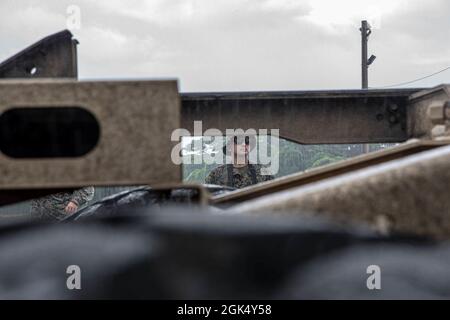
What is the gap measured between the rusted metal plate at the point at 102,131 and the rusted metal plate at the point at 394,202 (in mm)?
495

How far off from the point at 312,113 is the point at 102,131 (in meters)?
6.08

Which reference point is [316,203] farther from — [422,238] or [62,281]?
[62,281]

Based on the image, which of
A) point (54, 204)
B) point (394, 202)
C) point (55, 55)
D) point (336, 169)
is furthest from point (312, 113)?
point (394, 202)

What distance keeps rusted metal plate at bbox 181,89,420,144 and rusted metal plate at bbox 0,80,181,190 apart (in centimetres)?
554

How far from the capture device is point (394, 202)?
1407 mm

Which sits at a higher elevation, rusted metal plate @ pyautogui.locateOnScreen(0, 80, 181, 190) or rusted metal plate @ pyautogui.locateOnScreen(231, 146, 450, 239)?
rusted metal plate @ pyautogui.locateOnScreen(0, 80, 181, 190)

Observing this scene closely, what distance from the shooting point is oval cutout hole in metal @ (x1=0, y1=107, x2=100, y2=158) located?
1.78m

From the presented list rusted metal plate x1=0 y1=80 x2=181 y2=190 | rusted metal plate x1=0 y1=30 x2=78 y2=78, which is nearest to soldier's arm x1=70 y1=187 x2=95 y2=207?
rusted metal plate x1=0 y1=30 x2=78 y2=78

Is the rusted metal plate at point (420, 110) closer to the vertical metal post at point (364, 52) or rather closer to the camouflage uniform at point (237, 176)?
the camouflage uniform at point (237, 176)

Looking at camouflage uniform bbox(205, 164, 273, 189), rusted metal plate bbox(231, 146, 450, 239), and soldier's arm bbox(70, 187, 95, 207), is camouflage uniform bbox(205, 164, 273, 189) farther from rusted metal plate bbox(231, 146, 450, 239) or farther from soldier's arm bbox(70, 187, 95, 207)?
rusted metal plate bbox(231, 146, 450, 239)

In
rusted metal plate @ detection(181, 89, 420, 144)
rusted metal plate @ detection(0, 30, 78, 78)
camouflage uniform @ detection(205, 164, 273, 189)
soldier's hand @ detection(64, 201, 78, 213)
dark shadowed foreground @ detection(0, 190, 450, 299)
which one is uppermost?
rusted metal plate @ detection(181, 89, 420, 144)

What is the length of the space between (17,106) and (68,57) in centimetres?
173

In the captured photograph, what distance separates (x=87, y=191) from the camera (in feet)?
27.6

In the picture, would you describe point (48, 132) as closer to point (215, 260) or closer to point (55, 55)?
point (215, 260)
